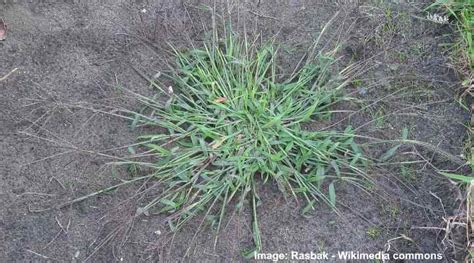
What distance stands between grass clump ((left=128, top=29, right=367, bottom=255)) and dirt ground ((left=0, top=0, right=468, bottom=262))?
7 centimetres

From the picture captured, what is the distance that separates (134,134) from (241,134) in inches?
16.1

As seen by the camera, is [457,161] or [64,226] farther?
[457,161]

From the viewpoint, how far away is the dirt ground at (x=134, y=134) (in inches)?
81.5

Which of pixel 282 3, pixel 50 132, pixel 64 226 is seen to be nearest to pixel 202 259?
pixel 64 226

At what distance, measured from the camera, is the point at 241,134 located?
2.25 m

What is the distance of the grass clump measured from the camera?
214cm

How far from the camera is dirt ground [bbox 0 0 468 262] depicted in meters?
2.07

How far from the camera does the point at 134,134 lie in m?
2.29

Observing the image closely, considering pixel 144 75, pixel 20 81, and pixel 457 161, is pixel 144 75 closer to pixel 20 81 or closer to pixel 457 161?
pixel 20 81

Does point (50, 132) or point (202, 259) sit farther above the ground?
point (50, 132)

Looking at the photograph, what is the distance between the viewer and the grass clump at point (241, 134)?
7.02ft

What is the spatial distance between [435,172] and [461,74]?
495 mm

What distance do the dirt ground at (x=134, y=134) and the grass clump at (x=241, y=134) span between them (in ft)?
0.24

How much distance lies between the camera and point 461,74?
2484 millimetres
